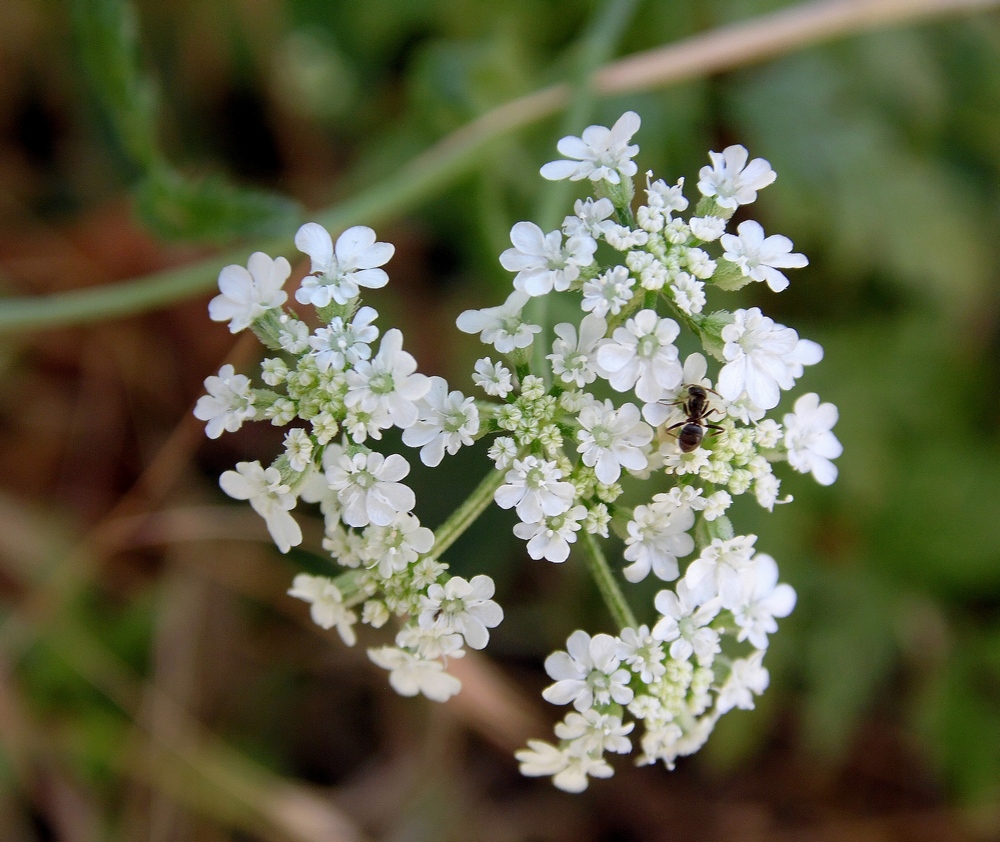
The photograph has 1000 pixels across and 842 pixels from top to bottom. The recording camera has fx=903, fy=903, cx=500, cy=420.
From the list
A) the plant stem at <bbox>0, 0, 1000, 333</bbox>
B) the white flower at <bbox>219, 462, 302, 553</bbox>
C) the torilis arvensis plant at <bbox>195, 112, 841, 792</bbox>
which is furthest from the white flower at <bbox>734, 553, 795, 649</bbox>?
the plant stem at <bbox>0, 0, 1000, 333</bbox>

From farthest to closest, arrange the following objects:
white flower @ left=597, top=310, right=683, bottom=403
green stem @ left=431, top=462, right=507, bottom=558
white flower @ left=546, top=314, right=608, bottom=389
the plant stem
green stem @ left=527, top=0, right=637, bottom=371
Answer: the plant stem, green stem @ left=527, top=0, right=637, bottom=371, green stem @ left=431, top=462, right=507, bottom=558, white flower @ left=546, top=314, right=608, bottom=389, white flower @ left=597, top=310, right=683, bottom=403

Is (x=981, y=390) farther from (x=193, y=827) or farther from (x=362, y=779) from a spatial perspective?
(x=193, y=827)

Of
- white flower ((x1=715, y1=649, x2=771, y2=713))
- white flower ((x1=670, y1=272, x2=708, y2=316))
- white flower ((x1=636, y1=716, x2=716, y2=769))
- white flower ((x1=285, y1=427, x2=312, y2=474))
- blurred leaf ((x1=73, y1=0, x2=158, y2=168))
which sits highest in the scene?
blurred leaf ((x1=73, y1=0, x2=158, y2=168))

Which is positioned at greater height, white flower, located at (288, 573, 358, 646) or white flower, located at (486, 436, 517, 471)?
white flower, located at (486, 436, 517, 471)

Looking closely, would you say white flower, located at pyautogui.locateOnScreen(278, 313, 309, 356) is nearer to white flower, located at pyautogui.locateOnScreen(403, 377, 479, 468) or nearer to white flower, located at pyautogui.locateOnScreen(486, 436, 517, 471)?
white flower, located at pyautogui.locateOnScreen(403, 377, 479, 468)

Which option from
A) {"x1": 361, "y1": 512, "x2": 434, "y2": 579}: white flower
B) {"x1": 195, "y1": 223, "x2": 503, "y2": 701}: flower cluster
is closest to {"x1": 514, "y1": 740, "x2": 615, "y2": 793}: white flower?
{"x1": 195, "y1": 223, "x2": 503, "y2": 701}: flower cluster

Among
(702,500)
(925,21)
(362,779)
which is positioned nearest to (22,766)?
(362,779)

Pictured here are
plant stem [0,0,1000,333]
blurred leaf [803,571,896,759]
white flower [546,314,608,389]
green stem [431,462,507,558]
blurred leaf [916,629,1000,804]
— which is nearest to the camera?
white flower [546,314,608,389]

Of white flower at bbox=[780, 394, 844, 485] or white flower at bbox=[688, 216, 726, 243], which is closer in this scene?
white flower at bbox=[688, 216, 726, 243]

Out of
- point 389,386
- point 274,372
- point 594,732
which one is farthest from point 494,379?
point 594,732
